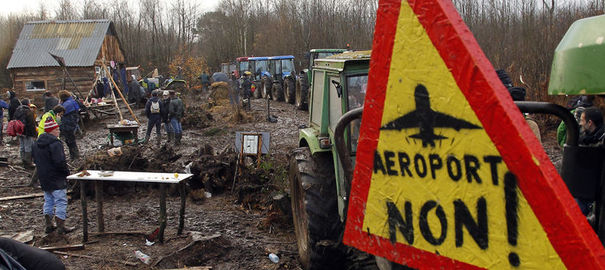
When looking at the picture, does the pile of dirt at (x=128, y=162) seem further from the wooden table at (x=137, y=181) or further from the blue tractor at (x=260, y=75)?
the blue tractor at (x=260, y=75)

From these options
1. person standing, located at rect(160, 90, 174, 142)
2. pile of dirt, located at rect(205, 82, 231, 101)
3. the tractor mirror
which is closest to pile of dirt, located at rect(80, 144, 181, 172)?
person standing, located at rect(160, 90, 174, 142)

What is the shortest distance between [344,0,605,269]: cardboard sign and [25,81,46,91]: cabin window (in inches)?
1129

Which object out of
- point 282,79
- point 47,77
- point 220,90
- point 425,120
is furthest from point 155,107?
point 47,77

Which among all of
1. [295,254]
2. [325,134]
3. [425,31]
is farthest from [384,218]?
[295,254]

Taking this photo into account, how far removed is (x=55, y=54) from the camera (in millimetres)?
26094

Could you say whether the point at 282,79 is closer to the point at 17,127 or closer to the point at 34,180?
the point at 17,127

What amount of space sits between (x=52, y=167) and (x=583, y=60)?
21.4 ft

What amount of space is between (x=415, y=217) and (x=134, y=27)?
47908 millimetres

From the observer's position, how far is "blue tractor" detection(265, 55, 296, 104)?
2141 cm

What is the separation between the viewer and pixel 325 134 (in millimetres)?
4695

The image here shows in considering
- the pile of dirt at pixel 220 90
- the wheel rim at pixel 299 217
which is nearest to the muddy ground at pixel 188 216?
the wheel rim at pixel 299 217

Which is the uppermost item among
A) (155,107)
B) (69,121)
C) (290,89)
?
(290,89)

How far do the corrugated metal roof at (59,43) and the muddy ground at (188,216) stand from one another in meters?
16.4

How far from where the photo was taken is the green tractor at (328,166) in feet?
13.6
